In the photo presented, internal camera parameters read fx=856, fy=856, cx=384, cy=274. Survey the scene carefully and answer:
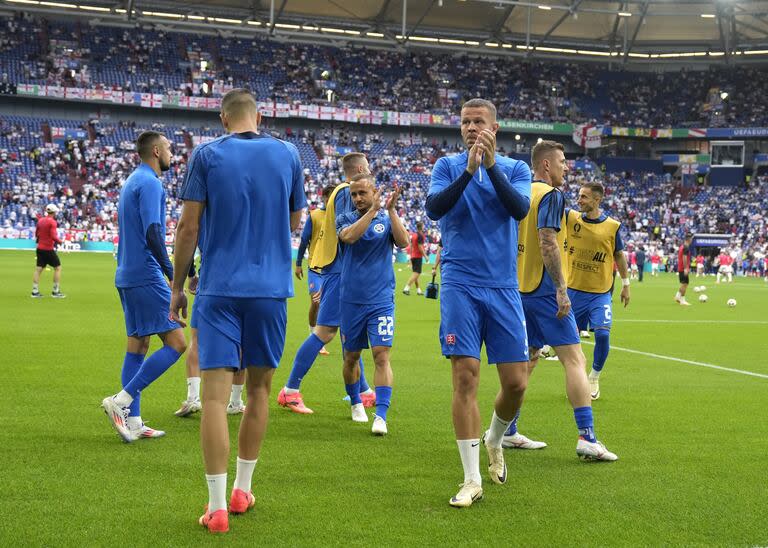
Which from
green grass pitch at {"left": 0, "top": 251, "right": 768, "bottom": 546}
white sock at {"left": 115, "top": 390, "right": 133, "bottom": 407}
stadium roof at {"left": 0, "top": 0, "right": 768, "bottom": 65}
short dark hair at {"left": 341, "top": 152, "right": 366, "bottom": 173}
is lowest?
green grass pitch at {"left": 0, "top": 251, "right": 768, "bottom": 546}

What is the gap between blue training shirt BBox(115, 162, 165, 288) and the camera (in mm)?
6758

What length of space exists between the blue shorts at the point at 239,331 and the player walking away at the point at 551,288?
2.51 metres

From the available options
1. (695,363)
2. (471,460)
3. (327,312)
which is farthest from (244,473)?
(695,363)

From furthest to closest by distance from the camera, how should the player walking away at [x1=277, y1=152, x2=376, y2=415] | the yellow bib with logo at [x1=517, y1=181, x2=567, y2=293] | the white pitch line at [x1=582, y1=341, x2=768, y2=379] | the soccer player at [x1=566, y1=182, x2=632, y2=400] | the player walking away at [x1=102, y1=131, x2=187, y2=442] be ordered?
the white pitch line at [x1=582, y1=341, x2=768, y2=379] → the soccer player at [x1=566, y1=182, x2=632, y2=400] → the player walking away at [x1=277, y1=152, x2=376, y2=415] → the yellow bib with logo at [x1=517, y1=181, x2=567, y2=293] → the player walking away at [x1=102, y1=131, x2=187, y2=442]

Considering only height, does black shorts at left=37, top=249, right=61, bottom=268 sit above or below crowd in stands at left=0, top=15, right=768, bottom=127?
below

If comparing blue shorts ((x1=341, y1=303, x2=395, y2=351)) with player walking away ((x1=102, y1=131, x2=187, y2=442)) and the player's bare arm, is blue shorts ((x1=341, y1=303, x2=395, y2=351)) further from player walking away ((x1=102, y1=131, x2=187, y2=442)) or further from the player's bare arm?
the player's bare arm

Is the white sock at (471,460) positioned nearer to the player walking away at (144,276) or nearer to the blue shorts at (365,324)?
the blue shorts at (365,324)

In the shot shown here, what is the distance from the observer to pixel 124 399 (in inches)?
263

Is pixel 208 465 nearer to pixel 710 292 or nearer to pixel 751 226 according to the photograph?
pixel 710 292

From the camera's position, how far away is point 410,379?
10539mm

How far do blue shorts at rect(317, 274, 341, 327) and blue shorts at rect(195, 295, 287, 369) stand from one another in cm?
353

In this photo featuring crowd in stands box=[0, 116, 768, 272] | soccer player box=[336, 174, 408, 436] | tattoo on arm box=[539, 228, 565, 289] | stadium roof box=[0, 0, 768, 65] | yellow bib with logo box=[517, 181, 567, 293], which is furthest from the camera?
stadium roof box=[0, 0, 768, 65]

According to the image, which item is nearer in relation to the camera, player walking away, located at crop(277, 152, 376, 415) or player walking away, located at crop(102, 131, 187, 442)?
player walking away, located at crop(102, 131, 187, 442)

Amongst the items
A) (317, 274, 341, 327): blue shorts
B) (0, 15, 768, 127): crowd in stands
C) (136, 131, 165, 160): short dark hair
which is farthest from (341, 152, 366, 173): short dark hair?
(0, 15, 768, 127): crowd in stands
